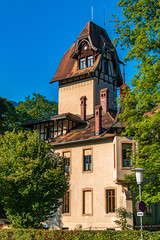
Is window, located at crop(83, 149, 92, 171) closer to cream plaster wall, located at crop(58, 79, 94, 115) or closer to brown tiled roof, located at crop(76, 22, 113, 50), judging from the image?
cream plaster wall, located at crop(58, 79, 94, 115)

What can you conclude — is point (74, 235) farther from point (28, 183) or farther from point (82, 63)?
point (82, 63)

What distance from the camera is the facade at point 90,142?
94.8 ft

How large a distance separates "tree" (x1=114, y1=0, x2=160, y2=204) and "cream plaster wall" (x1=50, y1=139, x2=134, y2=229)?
27.8ft

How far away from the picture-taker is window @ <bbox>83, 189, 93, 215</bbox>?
99.3ft

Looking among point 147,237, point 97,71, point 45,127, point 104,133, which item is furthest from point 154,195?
point 97,71

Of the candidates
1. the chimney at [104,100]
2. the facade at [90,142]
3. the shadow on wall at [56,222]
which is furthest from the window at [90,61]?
the shadow on wall at [56,222]

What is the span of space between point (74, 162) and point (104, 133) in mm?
4382

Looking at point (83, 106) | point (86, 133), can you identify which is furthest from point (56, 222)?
point (83, 106)

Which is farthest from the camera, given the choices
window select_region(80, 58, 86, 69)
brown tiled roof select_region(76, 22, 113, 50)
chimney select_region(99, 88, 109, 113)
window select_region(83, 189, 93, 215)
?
window select_region(80, 58, 86, 69)

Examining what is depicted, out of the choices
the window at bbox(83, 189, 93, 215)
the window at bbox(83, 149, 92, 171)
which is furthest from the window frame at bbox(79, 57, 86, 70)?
the window at bbox(83, 189, 93, 215)

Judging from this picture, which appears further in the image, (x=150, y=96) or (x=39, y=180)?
(x=39, y=180)

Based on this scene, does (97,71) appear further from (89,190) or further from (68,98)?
(89,190)

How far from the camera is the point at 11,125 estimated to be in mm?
42062

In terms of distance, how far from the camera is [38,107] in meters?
51.5
